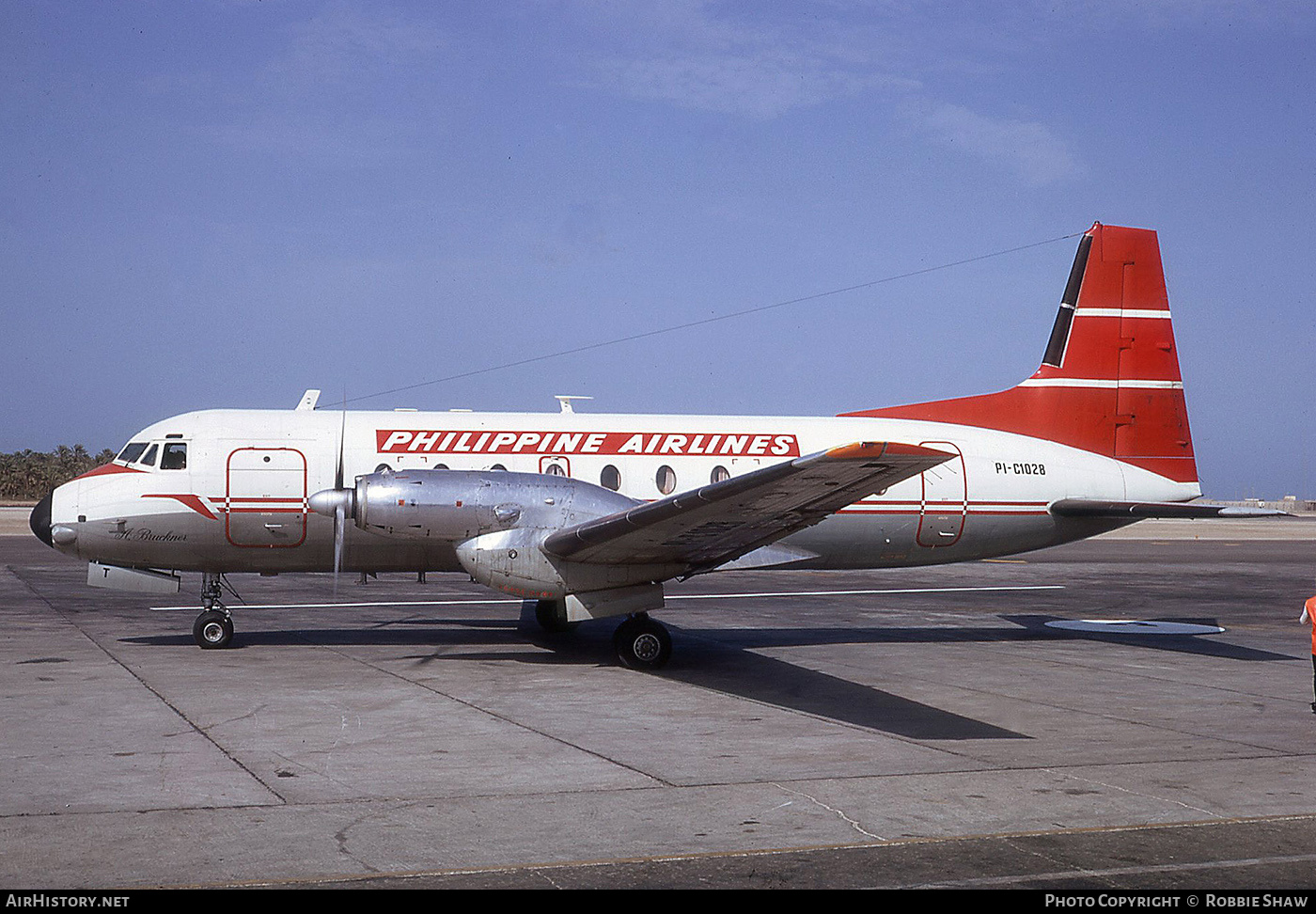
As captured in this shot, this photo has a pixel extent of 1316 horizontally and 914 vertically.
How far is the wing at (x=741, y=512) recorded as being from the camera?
10766 millimetres

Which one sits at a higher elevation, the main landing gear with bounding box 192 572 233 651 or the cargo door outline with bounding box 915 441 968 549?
the cargo door outline with bounding box 915 441 968 549

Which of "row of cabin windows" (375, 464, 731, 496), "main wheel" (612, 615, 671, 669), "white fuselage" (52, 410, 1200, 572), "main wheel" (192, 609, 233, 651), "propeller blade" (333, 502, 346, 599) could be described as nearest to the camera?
"propeller blade" (333, 502, 346, 599)

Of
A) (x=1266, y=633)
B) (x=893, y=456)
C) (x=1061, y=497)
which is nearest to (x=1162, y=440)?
(x=1061, y=497)

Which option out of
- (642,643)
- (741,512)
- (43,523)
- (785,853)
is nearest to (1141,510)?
(741,512)

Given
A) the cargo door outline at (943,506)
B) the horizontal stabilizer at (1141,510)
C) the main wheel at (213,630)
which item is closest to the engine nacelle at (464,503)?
the main wheel at (213,630)

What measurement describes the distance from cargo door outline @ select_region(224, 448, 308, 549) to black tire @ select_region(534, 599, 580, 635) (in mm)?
3849

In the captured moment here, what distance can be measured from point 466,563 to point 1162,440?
1155 cm

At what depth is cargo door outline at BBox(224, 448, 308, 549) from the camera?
15.6 m

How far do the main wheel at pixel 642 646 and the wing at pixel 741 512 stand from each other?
0.96 meters

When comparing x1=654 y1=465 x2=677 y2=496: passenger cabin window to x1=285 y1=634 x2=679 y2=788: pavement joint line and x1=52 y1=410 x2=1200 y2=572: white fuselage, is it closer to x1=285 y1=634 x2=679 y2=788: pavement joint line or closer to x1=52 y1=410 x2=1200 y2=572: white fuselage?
x1=52 y1=410 x2=1200 y2=572: white fuselage


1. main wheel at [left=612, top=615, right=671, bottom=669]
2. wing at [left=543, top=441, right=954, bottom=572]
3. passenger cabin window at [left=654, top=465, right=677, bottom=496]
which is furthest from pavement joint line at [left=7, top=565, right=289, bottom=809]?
passenger cabin window at [left=654, top=465, right=677, bottom=496]

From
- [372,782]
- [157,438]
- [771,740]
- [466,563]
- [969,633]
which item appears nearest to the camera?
[372,782]

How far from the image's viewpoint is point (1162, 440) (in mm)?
18734
